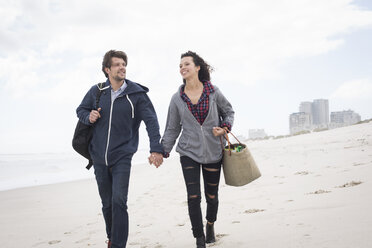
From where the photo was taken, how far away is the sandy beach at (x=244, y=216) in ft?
11.5

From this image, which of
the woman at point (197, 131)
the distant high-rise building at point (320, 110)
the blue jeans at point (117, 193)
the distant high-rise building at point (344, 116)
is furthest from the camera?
the distant high-rise building at point (320, 110)

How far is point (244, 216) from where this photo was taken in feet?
15.7

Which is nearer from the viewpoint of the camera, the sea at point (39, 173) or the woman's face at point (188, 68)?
the woman's face at point (188, 68)

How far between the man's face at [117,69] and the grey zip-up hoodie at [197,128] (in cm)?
65

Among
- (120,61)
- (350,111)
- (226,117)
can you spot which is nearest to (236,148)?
(226,117)

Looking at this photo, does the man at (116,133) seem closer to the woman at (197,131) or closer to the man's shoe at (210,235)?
the woman at (197,131)

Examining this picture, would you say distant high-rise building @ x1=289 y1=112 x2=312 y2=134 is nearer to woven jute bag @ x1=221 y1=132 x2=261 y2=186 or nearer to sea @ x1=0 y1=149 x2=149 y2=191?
sea @ x1=0 y1=149 x2=149 y2=191

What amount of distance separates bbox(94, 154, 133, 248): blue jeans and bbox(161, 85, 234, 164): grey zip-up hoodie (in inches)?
24.1

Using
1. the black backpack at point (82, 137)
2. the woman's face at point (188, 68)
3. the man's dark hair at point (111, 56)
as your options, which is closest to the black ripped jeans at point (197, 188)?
the woman's face at point (188, 68)

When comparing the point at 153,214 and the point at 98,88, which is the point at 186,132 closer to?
the point at 98,88

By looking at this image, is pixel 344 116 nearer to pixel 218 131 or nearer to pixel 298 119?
pixel 298 119

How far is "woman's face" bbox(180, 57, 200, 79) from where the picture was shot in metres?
3.98

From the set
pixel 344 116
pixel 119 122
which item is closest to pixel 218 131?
pixel 119 122

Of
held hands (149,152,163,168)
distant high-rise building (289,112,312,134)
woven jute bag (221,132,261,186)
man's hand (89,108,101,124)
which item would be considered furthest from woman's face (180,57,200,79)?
distant high-rise building (289,112,312,134)
